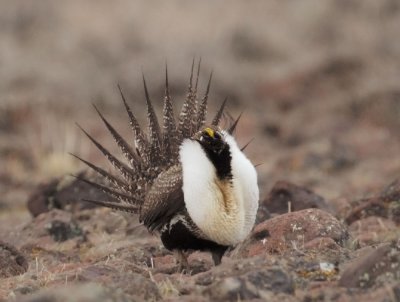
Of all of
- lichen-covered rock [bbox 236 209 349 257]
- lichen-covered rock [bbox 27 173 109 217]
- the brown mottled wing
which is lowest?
lichen-covered rock [bbox 27 173 109 217]

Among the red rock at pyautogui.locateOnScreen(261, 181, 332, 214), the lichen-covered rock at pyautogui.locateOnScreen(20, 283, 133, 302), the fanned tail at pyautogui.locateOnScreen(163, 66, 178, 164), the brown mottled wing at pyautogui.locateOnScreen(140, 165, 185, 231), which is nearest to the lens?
the lichen-covered rock at pyautogui.locateOnScreen(20, 283, 133, 302)

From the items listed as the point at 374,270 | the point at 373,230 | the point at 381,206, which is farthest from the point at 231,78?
the point at 374,270

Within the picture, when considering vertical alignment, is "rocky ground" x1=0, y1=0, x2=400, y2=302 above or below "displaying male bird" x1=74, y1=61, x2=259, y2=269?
below

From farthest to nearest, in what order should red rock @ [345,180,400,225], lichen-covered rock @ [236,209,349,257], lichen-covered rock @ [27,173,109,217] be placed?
lichen-covered rock @ [27,173,109,217] → red rock @ [345,180,400,225] → lichen-covered rock @ [236,209,349,257]

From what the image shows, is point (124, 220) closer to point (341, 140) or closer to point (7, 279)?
point (7, 279)

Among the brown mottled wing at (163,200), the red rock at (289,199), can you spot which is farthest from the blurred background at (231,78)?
the brown mottled wing at (163,200)

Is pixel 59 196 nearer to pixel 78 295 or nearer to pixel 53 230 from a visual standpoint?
pixel 53 230

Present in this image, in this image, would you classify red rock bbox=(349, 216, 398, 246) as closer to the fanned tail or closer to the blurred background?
the fanned tail

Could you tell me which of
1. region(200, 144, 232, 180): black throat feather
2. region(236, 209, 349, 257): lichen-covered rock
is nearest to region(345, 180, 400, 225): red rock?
region(236, 209, 349, 257): lichen-covered rock
